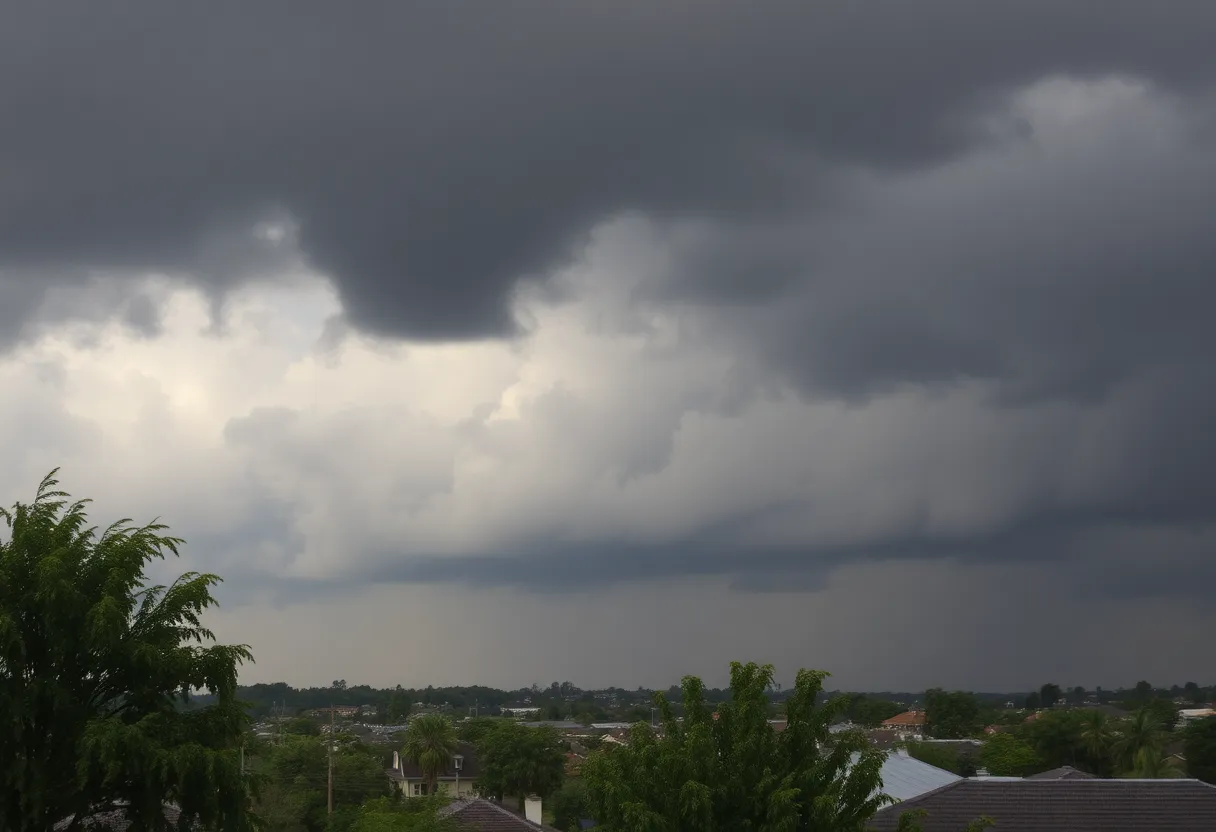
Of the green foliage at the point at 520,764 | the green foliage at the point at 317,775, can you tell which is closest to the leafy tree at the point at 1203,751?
the green foliage at the point at 520,764

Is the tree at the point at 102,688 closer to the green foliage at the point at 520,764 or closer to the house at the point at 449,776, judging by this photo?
the green foliage at the point at 520,764

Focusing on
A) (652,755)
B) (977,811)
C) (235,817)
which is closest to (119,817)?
(235,817)

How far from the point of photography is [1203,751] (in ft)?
383

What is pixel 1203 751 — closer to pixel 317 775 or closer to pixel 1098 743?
pixel 1098 743

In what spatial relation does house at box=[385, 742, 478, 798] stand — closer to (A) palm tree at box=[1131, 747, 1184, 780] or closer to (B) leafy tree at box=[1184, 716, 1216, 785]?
Result: (A) palm tree at box=[1131, 747, 1184, 780]

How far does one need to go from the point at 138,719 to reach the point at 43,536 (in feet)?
13.2

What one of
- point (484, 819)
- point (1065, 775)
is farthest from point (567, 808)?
point (484, 819)

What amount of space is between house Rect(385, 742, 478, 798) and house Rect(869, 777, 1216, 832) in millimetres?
77653

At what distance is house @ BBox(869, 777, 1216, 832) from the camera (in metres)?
47.2

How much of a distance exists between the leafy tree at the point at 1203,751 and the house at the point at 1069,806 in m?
72.2

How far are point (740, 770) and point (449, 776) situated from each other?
10318cm

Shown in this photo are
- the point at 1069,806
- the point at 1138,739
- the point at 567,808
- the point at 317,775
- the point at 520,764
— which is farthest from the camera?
the point at 1138,739

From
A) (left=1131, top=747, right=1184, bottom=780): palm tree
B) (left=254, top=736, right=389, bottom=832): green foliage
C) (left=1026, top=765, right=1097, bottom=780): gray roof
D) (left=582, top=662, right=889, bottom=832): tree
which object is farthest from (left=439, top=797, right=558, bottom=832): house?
(left=1131, top=747, right=1184, bottom=780): palm tree

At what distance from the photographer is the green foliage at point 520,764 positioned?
11225 centimetres
